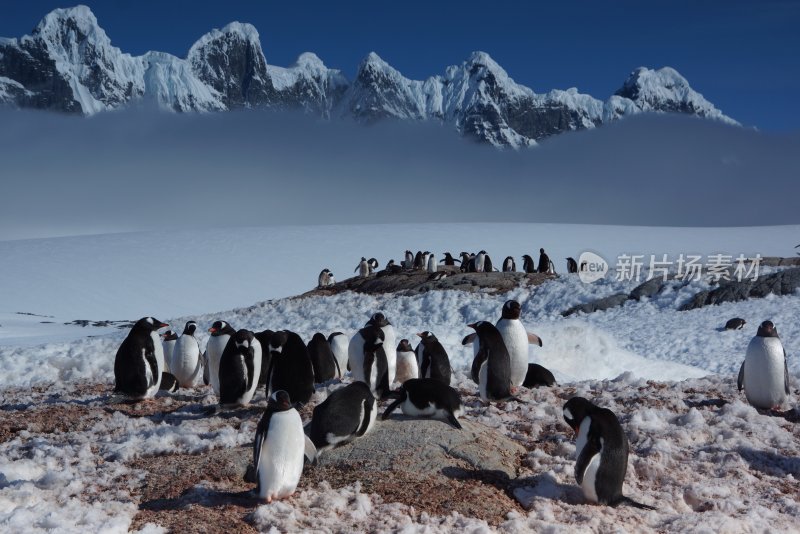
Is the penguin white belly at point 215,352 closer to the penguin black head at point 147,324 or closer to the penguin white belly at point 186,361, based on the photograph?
the penguin black head at point 147,324

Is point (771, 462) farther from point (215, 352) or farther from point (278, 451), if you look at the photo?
point (215, 352)

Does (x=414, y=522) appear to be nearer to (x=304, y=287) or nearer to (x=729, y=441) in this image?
(x=729, y=441)

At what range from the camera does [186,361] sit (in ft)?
30.4

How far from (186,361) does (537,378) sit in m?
4.29

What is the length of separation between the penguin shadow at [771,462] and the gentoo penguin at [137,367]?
5531 mm

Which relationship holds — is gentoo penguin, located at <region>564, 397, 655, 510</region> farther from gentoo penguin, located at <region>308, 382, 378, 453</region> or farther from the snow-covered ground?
gentoo penguin, located at <region>308, 382, 378, 453</region>

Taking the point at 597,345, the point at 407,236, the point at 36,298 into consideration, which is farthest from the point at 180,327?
the point at 407,236

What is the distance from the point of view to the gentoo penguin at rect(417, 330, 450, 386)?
7980mm

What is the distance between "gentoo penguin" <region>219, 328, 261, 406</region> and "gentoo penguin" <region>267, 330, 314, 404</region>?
19 cm

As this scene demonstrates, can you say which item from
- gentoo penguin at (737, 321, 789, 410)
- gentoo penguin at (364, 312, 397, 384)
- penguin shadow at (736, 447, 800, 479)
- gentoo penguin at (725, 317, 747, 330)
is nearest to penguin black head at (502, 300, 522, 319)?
gentoo penguin at (364, 312, 397, 384)

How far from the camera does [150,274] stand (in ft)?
124

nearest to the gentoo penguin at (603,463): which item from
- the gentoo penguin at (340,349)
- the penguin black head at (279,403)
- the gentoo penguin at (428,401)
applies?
the gentoo penguin at (428,401)

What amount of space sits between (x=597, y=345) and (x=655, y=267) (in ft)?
28.6

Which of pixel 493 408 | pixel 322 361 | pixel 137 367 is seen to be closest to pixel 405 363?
pixel 322 361
